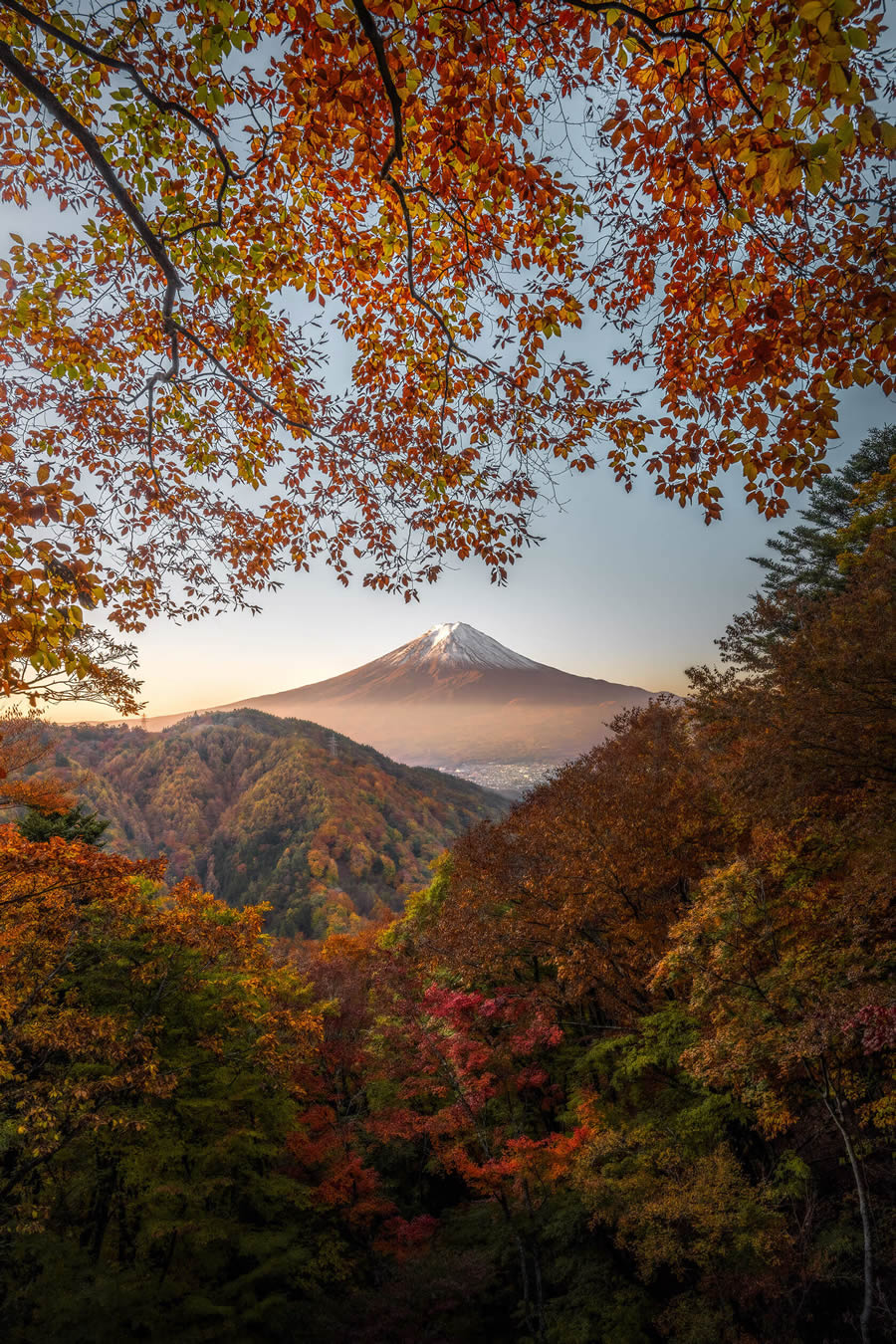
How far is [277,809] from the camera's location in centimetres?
7969

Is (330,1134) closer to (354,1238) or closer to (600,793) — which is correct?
(354,1238)

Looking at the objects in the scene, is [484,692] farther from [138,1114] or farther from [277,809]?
[138,1114]

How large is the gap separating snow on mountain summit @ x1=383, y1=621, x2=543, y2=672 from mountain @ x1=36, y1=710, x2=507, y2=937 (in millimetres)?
29738

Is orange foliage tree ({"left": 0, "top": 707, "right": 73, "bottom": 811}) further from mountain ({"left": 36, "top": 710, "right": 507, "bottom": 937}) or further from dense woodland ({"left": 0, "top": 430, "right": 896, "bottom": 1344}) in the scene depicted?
mountain ({"left": 36, "top": 710, "right": 507, "bottom": 937})

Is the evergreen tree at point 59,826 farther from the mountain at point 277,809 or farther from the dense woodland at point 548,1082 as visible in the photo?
the mountain at point 277,809

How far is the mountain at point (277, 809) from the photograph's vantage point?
63.4m

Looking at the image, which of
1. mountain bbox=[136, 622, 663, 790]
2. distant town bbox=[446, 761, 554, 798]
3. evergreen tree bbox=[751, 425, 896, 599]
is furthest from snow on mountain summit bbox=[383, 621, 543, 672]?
evergreen tree bbox=[751, 425, 896, 599]

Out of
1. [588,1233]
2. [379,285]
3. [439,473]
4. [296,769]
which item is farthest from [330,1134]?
[296,769]

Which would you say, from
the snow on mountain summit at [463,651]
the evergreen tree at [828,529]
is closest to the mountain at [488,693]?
the snow on mountain summit at [463,651]

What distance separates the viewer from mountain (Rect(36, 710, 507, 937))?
63375mm

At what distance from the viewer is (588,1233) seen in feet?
30.9

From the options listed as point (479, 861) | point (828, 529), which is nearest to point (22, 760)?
point (479, 861)

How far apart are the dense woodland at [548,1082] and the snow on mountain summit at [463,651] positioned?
116985mm

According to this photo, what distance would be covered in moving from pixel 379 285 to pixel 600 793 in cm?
1062
